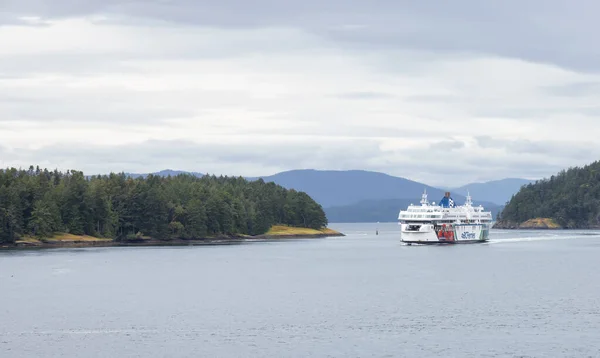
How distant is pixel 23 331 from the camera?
79625 millimetres

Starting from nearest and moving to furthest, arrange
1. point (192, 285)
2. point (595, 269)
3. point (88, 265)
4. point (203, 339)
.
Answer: point (203, 339) → point (192, 285) → point (595, 269) → point (88, 265)

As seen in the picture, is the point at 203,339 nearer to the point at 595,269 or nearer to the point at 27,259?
A: the point at 595,269

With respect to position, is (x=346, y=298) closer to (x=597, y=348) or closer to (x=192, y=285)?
(x=192, y=285)

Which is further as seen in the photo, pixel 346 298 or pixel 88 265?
pixel 88 265

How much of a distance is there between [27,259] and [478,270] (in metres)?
90.4

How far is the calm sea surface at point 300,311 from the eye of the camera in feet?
234

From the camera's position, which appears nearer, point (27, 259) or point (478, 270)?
point (478, 270)

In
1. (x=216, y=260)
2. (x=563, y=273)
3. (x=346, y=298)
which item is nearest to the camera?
(x=346, y=298)

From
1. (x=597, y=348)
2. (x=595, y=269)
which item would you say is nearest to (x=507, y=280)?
(x=595, y=269)

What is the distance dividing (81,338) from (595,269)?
100 metres

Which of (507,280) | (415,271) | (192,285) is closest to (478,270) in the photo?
(415,271)

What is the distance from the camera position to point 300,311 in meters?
92.7

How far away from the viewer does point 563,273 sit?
142m

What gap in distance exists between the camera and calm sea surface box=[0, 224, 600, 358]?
2808 inches
